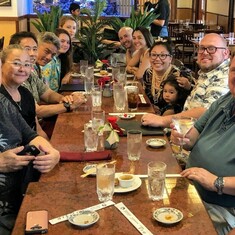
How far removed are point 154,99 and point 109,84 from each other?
0.48 m

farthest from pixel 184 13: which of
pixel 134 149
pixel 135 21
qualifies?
pixel 134 149

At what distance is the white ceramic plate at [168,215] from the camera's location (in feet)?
4.28

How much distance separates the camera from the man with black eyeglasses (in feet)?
8.35

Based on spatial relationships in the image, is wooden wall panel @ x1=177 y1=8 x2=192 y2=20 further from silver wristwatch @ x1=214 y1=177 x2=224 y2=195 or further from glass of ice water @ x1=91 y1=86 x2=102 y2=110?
silver wristwatch @ x1=214 y1=177 x2=224 y2=195

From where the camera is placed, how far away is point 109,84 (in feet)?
11.2

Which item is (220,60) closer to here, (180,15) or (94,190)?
(94,190)

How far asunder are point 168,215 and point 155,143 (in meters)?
0.72

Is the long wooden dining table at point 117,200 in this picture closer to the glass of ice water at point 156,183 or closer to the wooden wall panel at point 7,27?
the glass of ice water at point 156,183

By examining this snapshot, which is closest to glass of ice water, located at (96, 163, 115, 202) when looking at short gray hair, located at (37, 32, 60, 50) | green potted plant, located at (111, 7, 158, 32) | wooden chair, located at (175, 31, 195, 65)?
short gray hair, located at (37, 32, 60, 50)

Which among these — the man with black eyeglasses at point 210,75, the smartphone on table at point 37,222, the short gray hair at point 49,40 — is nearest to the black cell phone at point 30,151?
the smartphone on table at point 37,222

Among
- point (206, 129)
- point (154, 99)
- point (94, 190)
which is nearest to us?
point (94, 190)

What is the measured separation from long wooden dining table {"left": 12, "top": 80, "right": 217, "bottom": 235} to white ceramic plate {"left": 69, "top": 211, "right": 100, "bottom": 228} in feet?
0.05

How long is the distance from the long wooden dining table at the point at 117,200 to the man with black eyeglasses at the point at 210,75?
0.71m

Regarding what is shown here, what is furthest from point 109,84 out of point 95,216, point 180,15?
point 180,15
